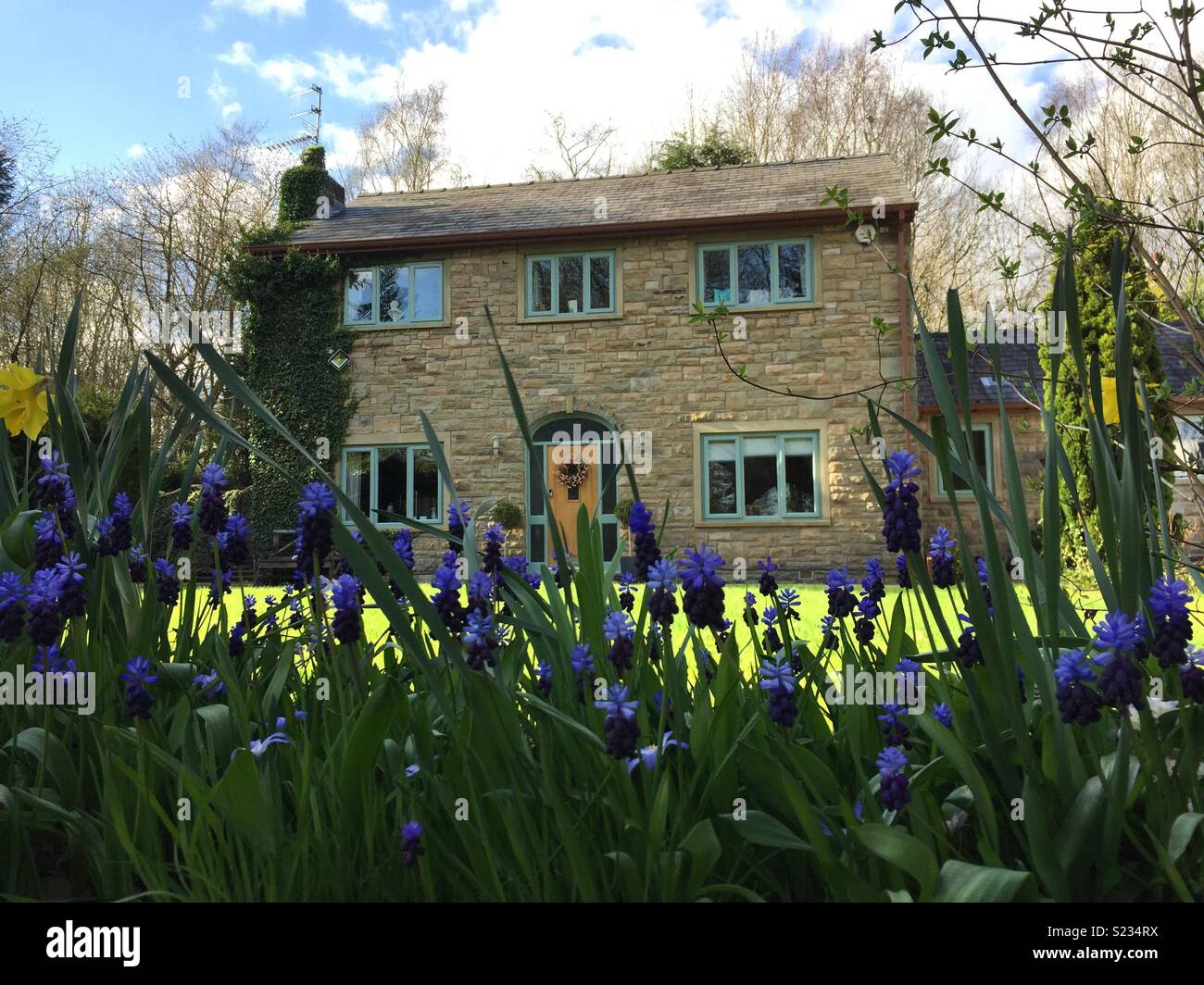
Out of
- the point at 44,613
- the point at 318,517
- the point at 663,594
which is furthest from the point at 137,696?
the point at 663,594

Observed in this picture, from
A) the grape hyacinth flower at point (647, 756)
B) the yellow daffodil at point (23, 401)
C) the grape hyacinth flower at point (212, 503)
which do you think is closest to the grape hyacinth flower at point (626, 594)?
the grape hyacinth flower at point (647, 756)

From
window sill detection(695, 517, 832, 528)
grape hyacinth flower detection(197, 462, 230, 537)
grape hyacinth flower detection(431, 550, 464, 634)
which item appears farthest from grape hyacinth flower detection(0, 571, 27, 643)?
window sill detection(695, 517, 832, 528)

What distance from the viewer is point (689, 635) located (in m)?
1.49

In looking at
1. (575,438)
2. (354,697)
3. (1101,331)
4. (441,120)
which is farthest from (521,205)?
(354,697)

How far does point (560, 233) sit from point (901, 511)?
12.4 metres

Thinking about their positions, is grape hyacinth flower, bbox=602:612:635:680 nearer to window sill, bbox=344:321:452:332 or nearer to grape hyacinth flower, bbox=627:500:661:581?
grape hyacinth flower, bbox=627:500:661:581

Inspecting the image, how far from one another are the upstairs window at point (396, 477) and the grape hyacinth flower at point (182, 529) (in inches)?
450

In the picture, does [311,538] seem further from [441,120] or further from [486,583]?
[441,120]

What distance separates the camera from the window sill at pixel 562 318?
509 inches

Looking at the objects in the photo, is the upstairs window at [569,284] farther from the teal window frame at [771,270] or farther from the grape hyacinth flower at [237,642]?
the grape hyacinth flower at [237,642]

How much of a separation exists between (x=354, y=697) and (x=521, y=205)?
45.1 ft

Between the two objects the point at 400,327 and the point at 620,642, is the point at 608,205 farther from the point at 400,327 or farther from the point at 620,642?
the point at 620,642
